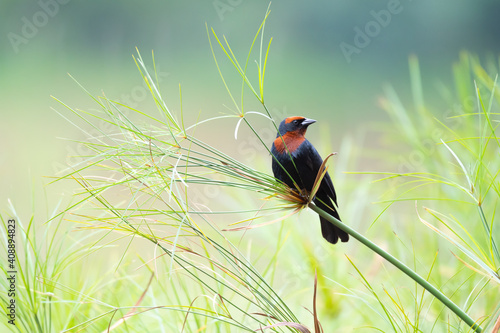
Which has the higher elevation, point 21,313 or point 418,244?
point 21,313

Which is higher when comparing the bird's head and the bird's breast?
the bird's head

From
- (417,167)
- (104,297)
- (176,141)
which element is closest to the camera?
(176,141)

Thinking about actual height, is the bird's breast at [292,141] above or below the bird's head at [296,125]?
below

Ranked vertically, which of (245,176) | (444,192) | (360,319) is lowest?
(360,319)

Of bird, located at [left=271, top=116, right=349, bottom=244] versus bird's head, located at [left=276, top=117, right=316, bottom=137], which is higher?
bird's head, located at [left=276, top=117, right=316, bottom=137]

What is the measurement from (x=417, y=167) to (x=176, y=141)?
1.35 feet

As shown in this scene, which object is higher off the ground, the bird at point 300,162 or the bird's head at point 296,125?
the bird's head at point 296,125

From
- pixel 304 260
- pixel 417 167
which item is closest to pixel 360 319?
pixel 304 260

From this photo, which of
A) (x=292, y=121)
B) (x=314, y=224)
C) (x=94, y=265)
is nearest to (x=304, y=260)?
(x=314, y=224)

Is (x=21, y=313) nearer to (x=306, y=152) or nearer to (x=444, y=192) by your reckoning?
(x=306, y=152)

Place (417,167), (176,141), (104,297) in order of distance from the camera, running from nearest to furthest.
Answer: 1. (176,141)
2. (104,297)
3. (417,167)

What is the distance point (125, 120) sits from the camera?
35 centimetres

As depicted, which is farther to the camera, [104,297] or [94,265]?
[94,265]

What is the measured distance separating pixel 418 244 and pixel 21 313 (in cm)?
52
